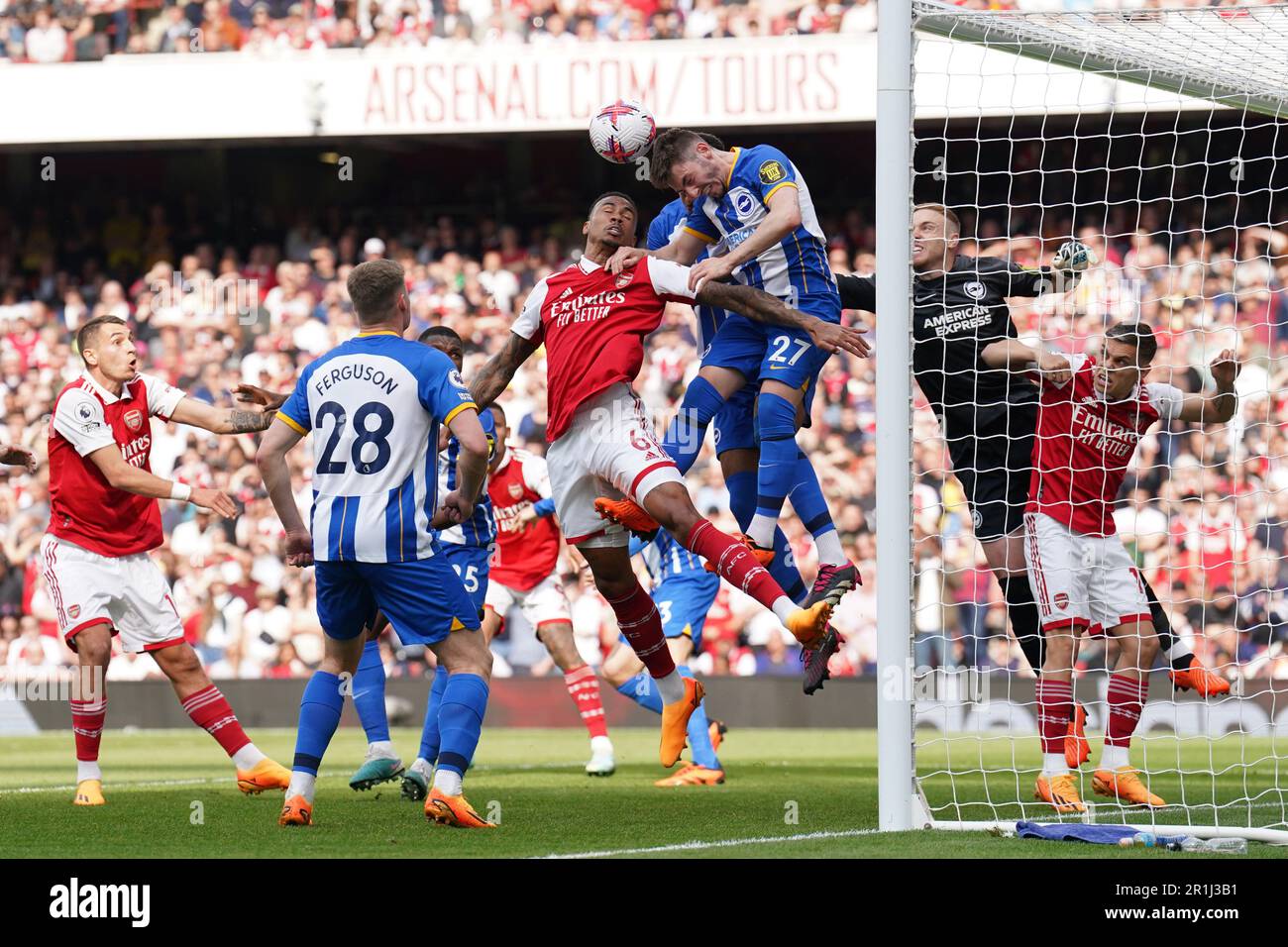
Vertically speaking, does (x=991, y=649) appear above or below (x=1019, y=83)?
below

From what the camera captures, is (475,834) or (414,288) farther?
(414,288)

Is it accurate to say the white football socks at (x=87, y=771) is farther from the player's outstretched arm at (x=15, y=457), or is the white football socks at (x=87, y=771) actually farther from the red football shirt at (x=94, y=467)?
the player's outstretched arm at (x=15, y=457)

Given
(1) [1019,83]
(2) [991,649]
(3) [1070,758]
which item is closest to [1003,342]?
(3) [1070,758]

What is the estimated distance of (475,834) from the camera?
651cm

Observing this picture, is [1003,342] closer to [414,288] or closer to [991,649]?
[991,649]

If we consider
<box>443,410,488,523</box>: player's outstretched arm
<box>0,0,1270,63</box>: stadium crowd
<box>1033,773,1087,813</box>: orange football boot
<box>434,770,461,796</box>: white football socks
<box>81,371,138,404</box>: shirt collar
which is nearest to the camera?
<box>443,410,488,523</box>: player's outstretched arm

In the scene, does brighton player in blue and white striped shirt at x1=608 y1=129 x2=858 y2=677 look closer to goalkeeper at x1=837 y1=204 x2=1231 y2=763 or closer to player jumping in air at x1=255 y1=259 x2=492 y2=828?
goalkeeper at x1=837 y1=204 x2=1231 y2=763

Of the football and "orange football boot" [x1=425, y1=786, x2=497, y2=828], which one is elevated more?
the football

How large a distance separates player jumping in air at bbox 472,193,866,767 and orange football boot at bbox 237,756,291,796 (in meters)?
1.80

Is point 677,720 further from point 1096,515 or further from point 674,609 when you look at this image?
point 674,609

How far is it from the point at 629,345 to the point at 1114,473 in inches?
100

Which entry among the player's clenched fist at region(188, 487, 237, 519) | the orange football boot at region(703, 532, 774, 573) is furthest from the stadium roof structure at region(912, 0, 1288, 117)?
the player's clenched fist at region(188, 487, 237, 519)

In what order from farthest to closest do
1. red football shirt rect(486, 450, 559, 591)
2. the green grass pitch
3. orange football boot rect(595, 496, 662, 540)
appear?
red football shirt rect(486, 450, 559, 591) → orange football boot rect(595, 496, 662, 540) → the green grass pitch

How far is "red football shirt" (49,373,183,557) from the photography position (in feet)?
27.2
